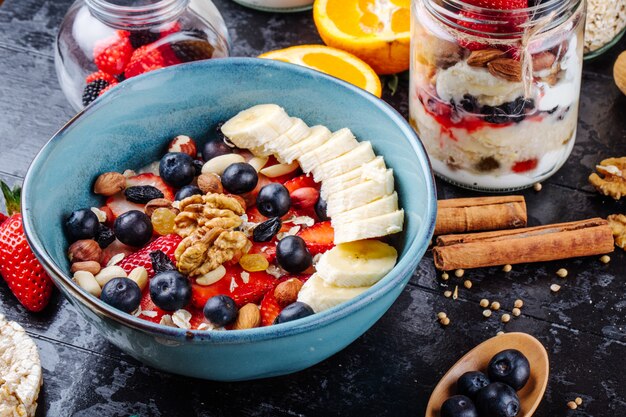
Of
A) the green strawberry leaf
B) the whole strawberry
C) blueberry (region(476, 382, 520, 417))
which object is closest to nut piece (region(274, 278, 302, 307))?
blueberry (region(476, 382, 520, 417))

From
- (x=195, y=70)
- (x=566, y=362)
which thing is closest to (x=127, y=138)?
(x=195, y=70)

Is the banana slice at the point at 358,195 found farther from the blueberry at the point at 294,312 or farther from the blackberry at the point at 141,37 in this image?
the blackberry at the point at 141,37

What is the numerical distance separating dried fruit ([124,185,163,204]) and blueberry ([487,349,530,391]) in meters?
0.66

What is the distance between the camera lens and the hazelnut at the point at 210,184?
154 cm

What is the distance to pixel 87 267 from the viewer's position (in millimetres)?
1408

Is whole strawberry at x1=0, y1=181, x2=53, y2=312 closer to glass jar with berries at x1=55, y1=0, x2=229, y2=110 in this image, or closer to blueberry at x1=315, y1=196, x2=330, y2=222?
glass jar with berries at x1=55, y1=0, x2=229, y2=110

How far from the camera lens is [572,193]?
1.75 m

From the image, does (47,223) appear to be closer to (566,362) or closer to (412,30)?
(412,30)

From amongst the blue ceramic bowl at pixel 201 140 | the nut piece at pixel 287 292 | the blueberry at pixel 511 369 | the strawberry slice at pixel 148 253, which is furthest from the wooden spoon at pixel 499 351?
the strawberry slice at pixel 148 253

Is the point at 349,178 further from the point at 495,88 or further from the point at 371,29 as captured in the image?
the point at 371,29

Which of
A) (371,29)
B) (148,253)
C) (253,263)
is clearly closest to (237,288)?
(253,263)

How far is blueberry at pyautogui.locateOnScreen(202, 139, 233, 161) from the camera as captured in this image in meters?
1.62

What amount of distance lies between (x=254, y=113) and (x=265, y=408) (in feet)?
1.84

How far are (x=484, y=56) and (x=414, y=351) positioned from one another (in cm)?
53
